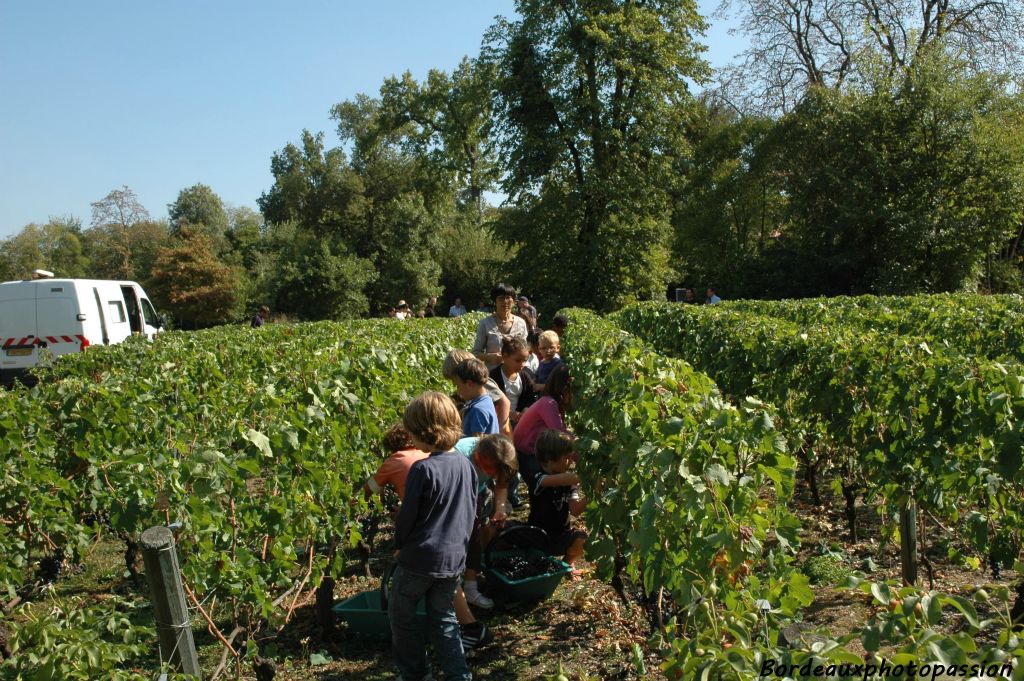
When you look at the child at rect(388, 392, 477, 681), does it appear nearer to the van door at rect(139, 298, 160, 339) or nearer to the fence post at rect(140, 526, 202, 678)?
the fence post at rect(140, 526, 202, 678)

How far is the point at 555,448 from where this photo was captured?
4.52 meters

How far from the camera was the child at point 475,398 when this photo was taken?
4801mm

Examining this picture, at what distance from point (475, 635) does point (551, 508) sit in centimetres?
91

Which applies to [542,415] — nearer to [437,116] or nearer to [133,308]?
[133,308]

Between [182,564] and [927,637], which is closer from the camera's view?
[927,637]

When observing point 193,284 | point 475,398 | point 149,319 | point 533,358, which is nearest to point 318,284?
point 193,284

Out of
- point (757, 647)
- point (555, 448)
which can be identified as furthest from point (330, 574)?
point (757, 647)

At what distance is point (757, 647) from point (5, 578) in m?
3.52

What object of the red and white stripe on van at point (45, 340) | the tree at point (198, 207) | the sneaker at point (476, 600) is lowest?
the sneaker at point (476, 600)

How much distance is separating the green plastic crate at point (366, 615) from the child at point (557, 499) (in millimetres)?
1065

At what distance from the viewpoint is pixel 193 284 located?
35.7 m

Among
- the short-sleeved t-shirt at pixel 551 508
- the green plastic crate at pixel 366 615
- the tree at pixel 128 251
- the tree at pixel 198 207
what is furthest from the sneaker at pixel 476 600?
the tree at pixel 198 207

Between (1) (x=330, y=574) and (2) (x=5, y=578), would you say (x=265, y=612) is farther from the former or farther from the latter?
(2) (x=5, y=578)

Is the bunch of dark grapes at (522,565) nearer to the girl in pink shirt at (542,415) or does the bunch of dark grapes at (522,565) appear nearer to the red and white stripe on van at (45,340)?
the girl in pink shirt at (542,415)
